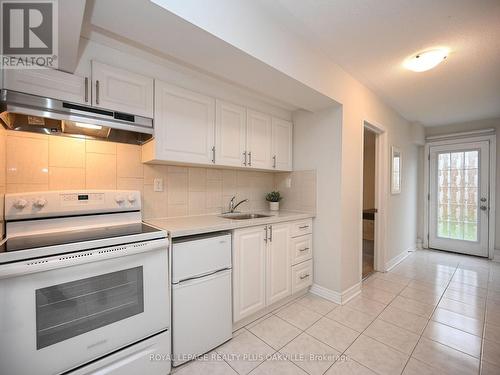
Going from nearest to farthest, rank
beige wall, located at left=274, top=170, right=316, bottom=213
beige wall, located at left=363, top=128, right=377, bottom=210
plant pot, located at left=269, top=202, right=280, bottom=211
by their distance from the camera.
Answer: beige wall, located at left=274, top=170, right=316, bottom=213 → plant pot, located at left=269, top=202, right=280, bottom=211 → beige wall, located at left=363, top=128, right=377, bottom=210

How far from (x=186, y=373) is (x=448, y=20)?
3.06 meters

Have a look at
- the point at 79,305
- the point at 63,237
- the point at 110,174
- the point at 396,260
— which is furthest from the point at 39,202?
the point at 396,260

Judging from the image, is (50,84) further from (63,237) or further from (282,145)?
(282,145)

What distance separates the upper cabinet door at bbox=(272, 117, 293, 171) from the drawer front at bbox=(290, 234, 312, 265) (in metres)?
0.84

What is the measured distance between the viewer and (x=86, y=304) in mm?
1155

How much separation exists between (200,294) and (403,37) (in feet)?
8.37

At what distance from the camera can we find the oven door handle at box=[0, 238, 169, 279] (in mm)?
959

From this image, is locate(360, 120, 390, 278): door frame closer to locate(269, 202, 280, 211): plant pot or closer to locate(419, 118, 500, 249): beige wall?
locate(269, 202, 280, 211): plant pot

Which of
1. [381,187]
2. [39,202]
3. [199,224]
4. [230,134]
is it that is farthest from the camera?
[381,187]

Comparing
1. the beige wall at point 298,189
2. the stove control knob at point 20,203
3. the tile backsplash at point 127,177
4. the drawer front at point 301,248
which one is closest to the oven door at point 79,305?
the stove control knob at point 20,203

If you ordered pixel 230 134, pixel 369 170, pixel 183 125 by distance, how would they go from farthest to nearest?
1. pixel 369 170
2. pixel 230 134
3. pixel 183 125

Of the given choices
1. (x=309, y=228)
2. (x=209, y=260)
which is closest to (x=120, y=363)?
(x=209, y=260)

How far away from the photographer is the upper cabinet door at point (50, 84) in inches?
47.3

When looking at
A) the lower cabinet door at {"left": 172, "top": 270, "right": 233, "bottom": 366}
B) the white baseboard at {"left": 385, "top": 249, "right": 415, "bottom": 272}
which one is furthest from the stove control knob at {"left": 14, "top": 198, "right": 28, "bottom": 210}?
the white baseboard at {"left": 385, "top": 249, "right": 415, "bottom": 272}
